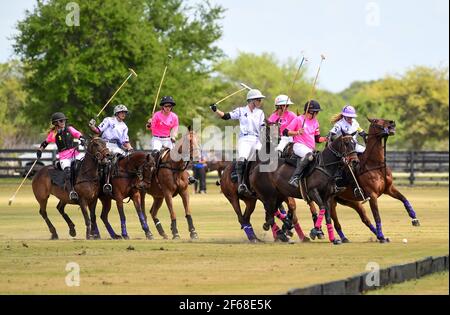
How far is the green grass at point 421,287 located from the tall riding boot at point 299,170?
6234 mm

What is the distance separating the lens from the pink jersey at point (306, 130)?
22938 millimetres

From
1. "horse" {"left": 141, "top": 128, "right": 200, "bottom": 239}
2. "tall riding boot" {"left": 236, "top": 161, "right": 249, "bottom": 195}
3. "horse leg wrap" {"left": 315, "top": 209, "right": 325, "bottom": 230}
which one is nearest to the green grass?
"horse leg wrap" {"left": 315, "top": 209, "right": 325, "bottom": 230}

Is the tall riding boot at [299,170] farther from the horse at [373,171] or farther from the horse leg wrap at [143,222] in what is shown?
the horse leg wrap at [143,222]

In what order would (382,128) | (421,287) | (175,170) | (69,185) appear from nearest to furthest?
(421,287) → (382,128) → (175,170) → (69,185)

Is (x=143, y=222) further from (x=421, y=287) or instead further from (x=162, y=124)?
(x=421, y=287)

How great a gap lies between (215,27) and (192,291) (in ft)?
185

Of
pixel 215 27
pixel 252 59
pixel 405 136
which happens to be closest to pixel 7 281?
pixel 215 27

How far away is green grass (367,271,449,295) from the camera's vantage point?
14.7 metres

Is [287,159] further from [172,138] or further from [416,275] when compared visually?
[416,275]

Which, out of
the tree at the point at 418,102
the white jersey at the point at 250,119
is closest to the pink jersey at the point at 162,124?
the white jersey at the point at 250,119

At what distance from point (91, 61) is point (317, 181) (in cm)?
3850

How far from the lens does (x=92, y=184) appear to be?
2442 cm

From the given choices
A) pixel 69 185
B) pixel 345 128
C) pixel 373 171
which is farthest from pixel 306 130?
pixel 69 185

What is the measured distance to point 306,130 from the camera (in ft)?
75.7
